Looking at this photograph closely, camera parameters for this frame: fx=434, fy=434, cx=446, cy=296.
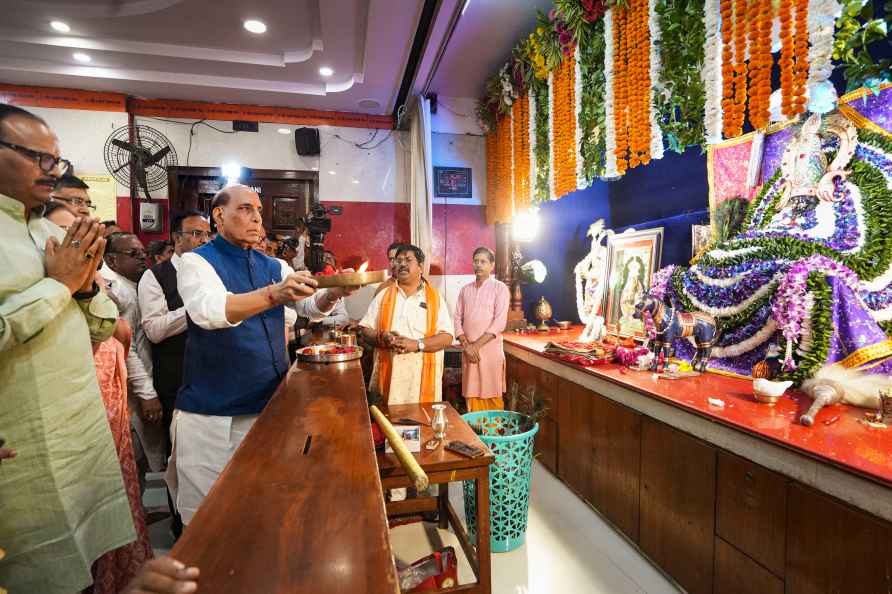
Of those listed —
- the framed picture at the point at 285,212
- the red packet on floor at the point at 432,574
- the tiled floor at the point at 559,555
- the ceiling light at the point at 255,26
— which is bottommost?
the tiled floor at the point at 559,555

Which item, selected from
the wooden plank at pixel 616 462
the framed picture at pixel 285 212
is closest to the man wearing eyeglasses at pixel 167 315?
the framed picture at pixel 285 212

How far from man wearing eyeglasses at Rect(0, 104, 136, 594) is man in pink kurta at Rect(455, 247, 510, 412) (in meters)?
2.76

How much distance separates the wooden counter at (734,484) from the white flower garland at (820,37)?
134 cm

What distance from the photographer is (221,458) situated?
1.75 m

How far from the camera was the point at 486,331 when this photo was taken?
12.4 ft

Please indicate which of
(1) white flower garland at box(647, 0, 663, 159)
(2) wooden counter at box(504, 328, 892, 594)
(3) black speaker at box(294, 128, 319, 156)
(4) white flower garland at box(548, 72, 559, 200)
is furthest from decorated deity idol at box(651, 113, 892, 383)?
(3) black speaker at box(294, 128, 319, 156)

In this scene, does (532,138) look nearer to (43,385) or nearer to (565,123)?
(565,123)

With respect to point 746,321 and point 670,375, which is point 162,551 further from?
point 746,321

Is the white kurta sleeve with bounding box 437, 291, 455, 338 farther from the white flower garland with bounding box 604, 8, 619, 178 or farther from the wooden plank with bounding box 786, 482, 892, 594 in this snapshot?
the wooden plank with bounding box 786, 482, 892, 594

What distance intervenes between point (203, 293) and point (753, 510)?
220 cm

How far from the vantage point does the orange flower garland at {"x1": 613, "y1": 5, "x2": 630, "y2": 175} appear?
2.64m

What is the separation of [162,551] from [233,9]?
13.2 feet

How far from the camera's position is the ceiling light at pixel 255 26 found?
12.5 feet

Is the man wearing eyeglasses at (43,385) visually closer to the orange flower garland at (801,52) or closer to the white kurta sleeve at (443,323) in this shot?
the white kurta sleeve at (443,323)
